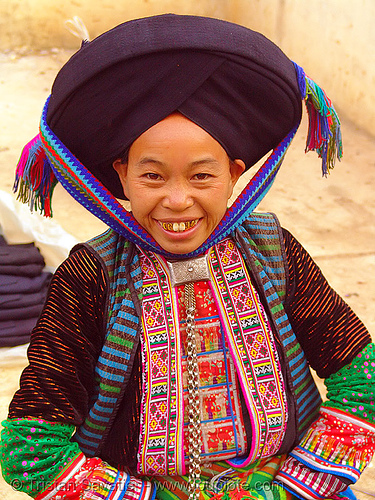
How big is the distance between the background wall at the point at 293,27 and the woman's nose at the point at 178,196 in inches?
203

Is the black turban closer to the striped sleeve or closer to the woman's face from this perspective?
the woman's face

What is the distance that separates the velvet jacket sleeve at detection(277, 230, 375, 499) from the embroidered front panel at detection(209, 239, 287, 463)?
0.34 ft

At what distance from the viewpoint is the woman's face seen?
1.54 meters

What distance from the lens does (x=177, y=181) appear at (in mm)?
1592

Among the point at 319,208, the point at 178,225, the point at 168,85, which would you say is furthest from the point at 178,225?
the point at 319,208

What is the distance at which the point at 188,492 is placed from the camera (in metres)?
1.83

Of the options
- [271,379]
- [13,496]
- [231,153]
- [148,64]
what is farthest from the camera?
[13,496]

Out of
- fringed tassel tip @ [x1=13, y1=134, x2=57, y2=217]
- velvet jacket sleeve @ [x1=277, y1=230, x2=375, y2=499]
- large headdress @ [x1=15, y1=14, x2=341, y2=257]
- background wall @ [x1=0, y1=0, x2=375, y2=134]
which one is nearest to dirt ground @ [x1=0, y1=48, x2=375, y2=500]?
background wall @ [x1=0, y1=0, x2=375, y2=134]

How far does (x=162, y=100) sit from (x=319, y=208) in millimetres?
3937

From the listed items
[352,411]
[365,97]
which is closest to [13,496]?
[352,411]

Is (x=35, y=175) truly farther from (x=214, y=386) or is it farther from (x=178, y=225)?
(x=214, y=386)

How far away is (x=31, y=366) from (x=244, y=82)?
32.9 inches

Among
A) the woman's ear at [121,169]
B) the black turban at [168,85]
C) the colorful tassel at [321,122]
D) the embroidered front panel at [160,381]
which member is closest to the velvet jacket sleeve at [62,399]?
the embroidered front panel at [160,381]

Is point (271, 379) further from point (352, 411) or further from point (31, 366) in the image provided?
point (31, 366)
